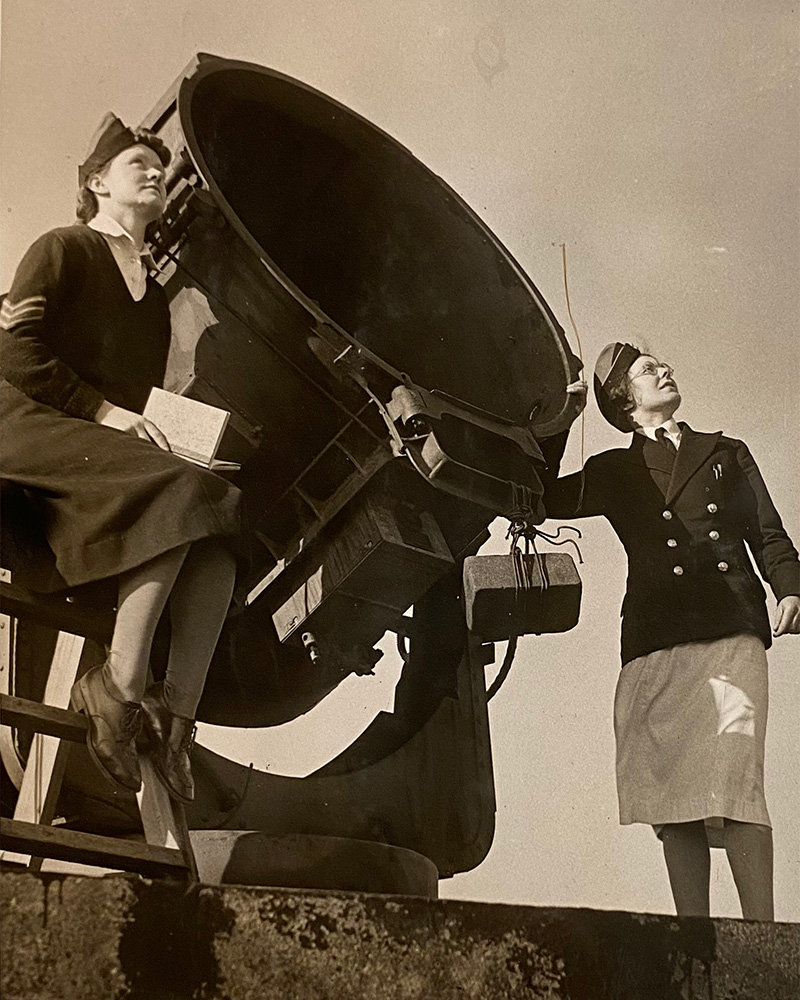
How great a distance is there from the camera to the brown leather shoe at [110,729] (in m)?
2.53

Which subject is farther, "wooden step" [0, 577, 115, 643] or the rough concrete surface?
"wooden step" [0, 577, 115, 643]

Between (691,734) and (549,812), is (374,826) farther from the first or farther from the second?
(691,734)

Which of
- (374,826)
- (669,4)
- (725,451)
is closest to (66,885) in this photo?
(374,826)

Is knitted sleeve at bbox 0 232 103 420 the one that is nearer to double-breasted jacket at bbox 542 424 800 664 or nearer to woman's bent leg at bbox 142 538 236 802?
woman's bent leg at bbox 142 538 236 802

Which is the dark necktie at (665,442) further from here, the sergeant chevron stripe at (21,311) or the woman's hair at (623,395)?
the sergeant chevron stripe at (21,311)

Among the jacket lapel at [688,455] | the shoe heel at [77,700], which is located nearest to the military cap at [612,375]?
the jacket lapel at [688,455]

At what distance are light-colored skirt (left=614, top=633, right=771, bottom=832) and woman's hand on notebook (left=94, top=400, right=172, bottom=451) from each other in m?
1.35

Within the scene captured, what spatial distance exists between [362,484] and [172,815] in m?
0.87

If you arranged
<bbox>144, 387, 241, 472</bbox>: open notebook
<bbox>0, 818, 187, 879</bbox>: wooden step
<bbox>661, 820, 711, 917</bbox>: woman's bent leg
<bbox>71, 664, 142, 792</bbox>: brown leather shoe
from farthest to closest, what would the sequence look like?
1. <bbox>661, 820, 711, 917</bbox>: woman's bent leg
2. <bbox>144, 387, 241, 472</bbox>: open notebook
3. <bbox>71, 664, 142, 792</bbox>: brown leather shoe
4. <bbox>0, 818, 187, 879</bbox>: wooden step

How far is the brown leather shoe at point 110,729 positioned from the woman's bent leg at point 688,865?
54.0 inches

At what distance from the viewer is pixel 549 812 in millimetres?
3166

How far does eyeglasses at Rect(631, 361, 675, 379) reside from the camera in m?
3.63

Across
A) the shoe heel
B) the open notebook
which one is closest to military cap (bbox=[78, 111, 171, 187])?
the open notebook

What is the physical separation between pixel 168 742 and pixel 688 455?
1.70 meters
